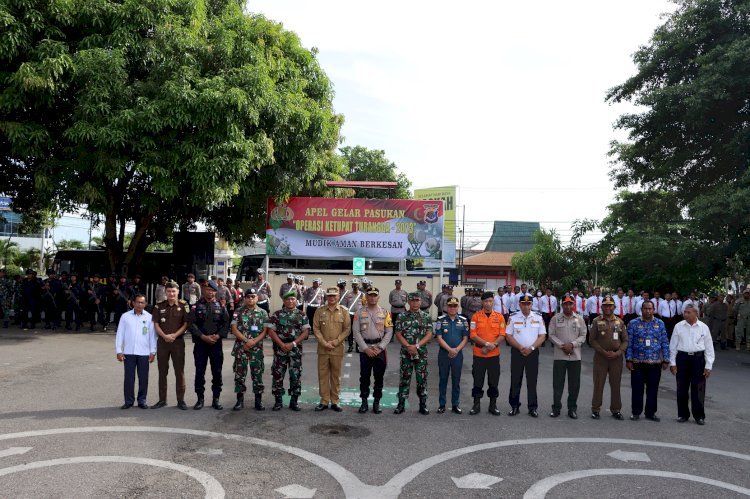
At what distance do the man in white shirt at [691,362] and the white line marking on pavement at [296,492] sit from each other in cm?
577

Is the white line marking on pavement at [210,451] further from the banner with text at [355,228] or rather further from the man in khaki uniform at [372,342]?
the banner with text at [355,228]

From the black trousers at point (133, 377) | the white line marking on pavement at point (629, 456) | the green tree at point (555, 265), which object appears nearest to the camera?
the white line marking on pavement at point (629, 456)

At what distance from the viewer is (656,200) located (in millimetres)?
27766

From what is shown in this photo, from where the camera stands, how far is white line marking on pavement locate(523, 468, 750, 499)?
5.61m

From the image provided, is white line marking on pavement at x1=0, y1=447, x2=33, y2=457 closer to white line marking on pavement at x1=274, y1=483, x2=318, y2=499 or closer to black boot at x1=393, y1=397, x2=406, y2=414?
white line marking on pavement at x1=274, y1=483, x2=318, y2=499

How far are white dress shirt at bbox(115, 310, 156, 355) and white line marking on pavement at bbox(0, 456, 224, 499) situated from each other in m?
2.64

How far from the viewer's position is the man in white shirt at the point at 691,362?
28.3 feet

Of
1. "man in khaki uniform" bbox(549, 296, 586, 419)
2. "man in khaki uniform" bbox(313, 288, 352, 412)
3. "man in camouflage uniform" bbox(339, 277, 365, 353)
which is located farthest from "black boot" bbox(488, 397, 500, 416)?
"man in camouflage uniform" bbox(339, 277, 365, 353)

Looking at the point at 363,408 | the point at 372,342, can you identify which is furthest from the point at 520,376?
the point at 363,408

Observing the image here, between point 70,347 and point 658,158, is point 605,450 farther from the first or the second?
point 658,158

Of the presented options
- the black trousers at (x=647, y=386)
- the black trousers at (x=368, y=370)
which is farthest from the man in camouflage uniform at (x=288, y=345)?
the black trousers at (x=647, y=386)

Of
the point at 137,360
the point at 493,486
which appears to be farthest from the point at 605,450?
the point at 137,360

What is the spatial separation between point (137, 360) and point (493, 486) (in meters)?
5.40

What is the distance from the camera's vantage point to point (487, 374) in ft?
29.3
